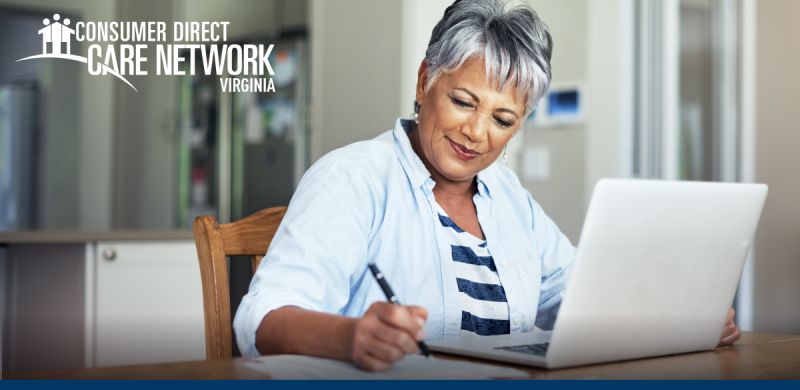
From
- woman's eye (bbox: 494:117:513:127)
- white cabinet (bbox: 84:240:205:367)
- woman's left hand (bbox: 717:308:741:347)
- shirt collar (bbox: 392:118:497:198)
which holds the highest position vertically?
woman's eye (bbox: 494:117:513:127)

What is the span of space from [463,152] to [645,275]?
49cm

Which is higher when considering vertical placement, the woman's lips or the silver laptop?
the woman's lips

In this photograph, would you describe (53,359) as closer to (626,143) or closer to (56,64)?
(626,143)

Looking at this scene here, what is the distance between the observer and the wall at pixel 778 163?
419 cm

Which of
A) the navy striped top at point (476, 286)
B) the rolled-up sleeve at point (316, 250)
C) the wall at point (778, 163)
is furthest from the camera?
the wall at point (778, 163)

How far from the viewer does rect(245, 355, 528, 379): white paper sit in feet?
3.13

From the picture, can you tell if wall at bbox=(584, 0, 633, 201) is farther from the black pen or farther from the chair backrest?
the black pen

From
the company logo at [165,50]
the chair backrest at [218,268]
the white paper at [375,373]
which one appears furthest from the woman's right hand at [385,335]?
the company logo at [165,50]

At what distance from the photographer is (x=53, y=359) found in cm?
280

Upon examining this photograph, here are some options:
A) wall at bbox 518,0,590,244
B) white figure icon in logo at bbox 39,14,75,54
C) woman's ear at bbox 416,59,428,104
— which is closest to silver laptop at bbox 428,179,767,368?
woman's ear at bbox 416,59,428,104

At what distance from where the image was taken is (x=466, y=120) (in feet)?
4.81


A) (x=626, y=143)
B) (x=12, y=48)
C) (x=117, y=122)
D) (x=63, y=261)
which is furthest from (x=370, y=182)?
(x=12, y=48)

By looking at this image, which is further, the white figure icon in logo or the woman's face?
the white figure icon in logo

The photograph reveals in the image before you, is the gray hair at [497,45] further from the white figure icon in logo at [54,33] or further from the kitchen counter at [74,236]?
the kitchen counter at [74,236]
